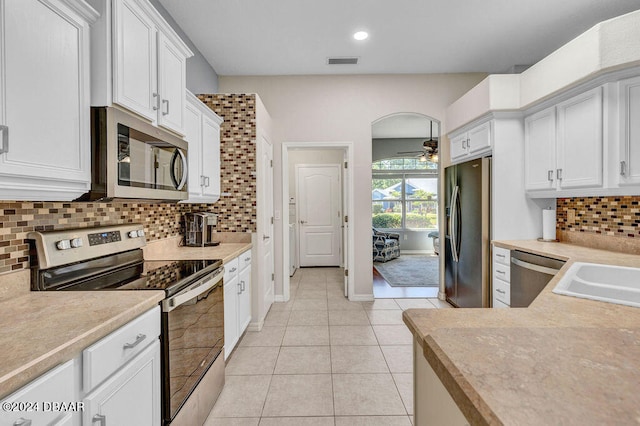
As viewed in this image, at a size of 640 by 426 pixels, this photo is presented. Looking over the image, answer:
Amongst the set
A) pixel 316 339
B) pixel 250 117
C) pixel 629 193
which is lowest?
pixel 316 339

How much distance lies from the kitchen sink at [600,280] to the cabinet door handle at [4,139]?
215 cm

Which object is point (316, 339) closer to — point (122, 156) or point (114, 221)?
point (114, 221)

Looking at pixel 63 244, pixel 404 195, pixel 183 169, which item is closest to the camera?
pixel 63 244

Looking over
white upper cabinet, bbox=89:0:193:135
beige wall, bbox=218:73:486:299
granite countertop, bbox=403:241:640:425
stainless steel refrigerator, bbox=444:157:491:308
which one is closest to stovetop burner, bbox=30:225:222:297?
white upper cabinet, bbox=89:0:193:135

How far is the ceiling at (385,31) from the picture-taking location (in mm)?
2645

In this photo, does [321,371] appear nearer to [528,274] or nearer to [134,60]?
[528,274]

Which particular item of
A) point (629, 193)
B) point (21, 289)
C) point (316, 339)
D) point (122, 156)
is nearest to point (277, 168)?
point (316, 339)

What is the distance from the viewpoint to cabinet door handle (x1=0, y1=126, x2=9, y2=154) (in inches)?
39.0

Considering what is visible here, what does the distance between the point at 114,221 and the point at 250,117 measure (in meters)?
1.65

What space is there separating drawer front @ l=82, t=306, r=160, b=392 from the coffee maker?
157 cm

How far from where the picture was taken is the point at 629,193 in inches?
86.3

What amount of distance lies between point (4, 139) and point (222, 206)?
2188mm

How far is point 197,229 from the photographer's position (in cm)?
287

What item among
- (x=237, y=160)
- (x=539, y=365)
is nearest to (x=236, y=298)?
(x=237, y=160)
